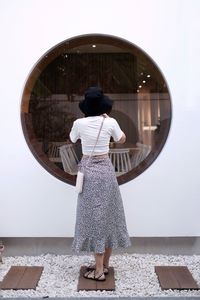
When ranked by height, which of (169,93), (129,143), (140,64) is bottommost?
(129,143)

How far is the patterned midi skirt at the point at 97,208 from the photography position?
3.71 m

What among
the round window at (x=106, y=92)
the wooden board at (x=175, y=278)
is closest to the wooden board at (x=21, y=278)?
the round window at (x=106, y=92)

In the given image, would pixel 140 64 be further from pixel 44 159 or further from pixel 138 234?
pixel 138 234

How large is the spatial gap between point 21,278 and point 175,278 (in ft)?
4.42

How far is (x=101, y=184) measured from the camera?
3.72m

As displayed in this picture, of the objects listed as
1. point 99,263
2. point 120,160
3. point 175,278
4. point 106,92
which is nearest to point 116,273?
point 99,263

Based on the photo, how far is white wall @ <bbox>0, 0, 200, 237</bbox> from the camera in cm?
439

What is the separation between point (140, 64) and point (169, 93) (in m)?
0.42

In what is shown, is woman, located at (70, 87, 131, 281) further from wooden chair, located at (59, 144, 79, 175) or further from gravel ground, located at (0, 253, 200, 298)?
wooden chair, located at (59, 144, 79, 175)

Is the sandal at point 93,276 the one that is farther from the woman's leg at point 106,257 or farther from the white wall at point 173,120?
the white wall at point 173,120

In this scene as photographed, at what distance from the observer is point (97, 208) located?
3.71 meters

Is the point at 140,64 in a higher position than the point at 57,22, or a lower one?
lower

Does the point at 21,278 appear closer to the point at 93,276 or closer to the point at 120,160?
the point at 93,276

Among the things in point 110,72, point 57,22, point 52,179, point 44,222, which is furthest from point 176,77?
point 44,222
